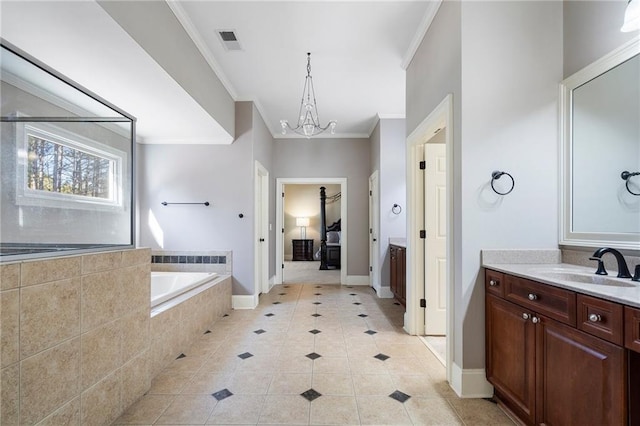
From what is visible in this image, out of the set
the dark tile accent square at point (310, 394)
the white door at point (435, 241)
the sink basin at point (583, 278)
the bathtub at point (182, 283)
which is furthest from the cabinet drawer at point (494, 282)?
the bathtub at point (182, 283)

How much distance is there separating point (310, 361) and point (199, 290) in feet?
4.94

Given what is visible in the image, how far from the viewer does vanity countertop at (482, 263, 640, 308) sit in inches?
45.4

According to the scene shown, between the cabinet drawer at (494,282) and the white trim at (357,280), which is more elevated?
the cabinet drawer at (494,282)

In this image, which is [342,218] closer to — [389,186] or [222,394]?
[389,186]

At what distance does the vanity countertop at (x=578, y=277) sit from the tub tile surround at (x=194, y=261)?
10.5ft

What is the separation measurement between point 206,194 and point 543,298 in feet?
12.5

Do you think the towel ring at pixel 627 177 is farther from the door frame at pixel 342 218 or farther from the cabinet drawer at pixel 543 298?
the door frame at pixel 342 218

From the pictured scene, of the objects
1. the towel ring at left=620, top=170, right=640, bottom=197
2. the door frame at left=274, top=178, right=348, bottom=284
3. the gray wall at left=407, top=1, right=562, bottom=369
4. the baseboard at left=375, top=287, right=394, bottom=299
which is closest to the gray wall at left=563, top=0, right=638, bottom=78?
the gray wall at left=407, top=1, right=562, bottom=369

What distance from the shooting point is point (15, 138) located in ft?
5.16

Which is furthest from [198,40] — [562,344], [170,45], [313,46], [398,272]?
[398,272]

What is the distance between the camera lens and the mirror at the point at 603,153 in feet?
5.24

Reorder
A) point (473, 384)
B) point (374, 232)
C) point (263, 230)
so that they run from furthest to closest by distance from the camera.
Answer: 1. point (374, 232)
2. point (263, 230)
3. point (473, 384)

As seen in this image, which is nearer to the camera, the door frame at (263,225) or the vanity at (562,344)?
the vanity at (562,344)

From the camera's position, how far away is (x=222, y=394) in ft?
6.69
